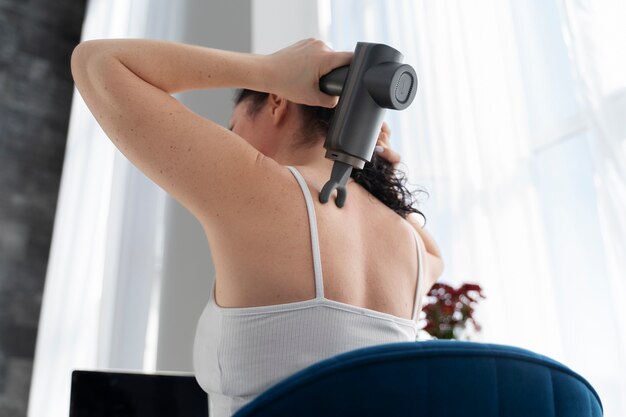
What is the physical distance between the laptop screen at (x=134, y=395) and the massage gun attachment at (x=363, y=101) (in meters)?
0.65

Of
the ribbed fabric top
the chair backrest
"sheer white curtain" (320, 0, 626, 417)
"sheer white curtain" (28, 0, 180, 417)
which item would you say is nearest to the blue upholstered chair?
the chair backrest

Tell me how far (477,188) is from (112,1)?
3305 mm

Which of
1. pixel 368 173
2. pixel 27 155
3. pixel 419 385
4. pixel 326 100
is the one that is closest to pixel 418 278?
pixel 368 173

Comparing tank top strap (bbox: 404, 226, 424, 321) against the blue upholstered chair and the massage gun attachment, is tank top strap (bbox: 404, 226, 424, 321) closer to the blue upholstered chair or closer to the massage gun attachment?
the massage gun attachment

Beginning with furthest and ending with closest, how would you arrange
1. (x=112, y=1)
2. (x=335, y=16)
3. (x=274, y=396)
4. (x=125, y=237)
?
1. (x=112, y=1)
2. (x=125, y=237)
3. (x=335, y=16)
4. (x=274, y=396)

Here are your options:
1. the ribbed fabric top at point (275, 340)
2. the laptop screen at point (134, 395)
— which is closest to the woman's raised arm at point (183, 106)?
the ribbed fabric top at point (275, 340)

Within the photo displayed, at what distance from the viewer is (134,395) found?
139 cm

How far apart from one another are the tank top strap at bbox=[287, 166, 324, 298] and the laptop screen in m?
0.62

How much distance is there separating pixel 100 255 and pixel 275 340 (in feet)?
10.2

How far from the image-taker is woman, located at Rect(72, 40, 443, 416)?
90 cm

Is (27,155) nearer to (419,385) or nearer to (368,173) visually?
(368,173)

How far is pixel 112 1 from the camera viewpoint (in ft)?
14.4

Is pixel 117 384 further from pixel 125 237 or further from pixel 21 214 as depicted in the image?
pixel 21 214

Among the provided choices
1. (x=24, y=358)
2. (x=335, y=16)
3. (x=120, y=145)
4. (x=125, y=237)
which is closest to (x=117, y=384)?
(x=120, y=145)
